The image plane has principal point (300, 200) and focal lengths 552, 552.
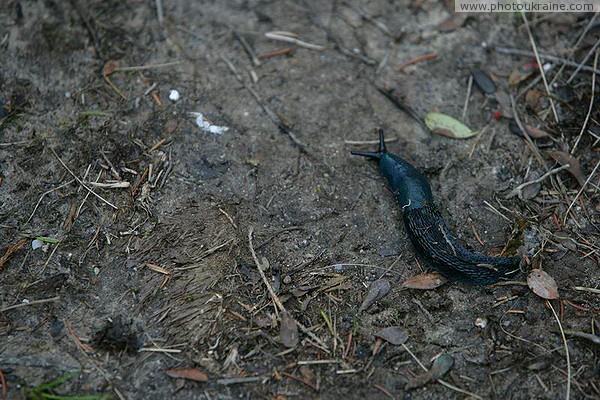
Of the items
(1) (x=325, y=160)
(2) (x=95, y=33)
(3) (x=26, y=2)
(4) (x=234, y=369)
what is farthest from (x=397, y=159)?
(3) (x=26, y=2)

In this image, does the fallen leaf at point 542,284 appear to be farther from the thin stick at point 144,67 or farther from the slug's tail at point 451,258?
the thin stick at point 144,67

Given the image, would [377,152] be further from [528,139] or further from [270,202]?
[528,139]

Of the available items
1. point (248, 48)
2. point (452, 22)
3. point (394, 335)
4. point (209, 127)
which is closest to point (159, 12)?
point (248, 48)

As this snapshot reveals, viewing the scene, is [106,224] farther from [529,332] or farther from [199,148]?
[529,332]

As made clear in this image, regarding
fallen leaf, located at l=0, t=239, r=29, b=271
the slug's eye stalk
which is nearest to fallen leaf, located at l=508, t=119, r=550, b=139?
the slug's eye stalk

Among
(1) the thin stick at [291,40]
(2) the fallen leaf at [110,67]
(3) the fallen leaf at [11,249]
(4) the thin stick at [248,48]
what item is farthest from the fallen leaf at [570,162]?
(3) the fallen leaf at [11,249]
